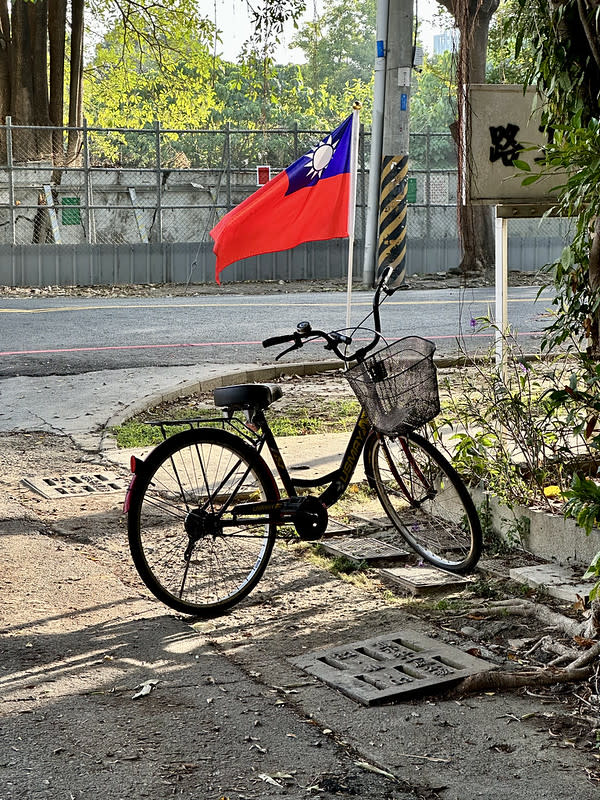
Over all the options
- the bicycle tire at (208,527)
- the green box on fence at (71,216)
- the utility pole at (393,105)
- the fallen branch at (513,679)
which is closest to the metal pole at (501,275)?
the bicycle tire at (208,527)

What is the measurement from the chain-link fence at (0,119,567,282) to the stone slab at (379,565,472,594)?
17705mm

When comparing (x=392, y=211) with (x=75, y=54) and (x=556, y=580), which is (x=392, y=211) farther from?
(x=556, y=580)

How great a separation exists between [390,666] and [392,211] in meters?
14.9

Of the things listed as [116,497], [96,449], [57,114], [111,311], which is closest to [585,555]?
[116,497]

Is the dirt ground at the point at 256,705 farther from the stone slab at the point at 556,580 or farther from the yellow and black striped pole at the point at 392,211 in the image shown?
the yellow and black striped pole at the point at 392,211

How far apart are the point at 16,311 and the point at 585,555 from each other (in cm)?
1307

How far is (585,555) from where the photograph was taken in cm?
510

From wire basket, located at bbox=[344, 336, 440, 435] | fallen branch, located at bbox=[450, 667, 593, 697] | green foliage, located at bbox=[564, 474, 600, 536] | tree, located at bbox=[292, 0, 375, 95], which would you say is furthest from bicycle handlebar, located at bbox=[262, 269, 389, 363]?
tree, located at bbox=[292, 0, 375, 95]

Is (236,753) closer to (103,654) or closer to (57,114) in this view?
(103,654)

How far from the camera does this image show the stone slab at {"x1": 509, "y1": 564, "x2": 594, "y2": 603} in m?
4.79

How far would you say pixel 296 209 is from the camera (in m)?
7.66

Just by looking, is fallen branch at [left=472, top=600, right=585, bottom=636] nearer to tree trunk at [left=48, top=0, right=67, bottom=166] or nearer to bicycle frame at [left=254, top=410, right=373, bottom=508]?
bicycle frame at [left=254, top=410, right=373, bottom=508]

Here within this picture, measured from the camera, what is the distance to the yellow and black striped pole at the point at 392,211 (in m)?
17.6

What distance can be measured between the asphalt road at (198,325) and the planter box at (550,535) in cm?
444
